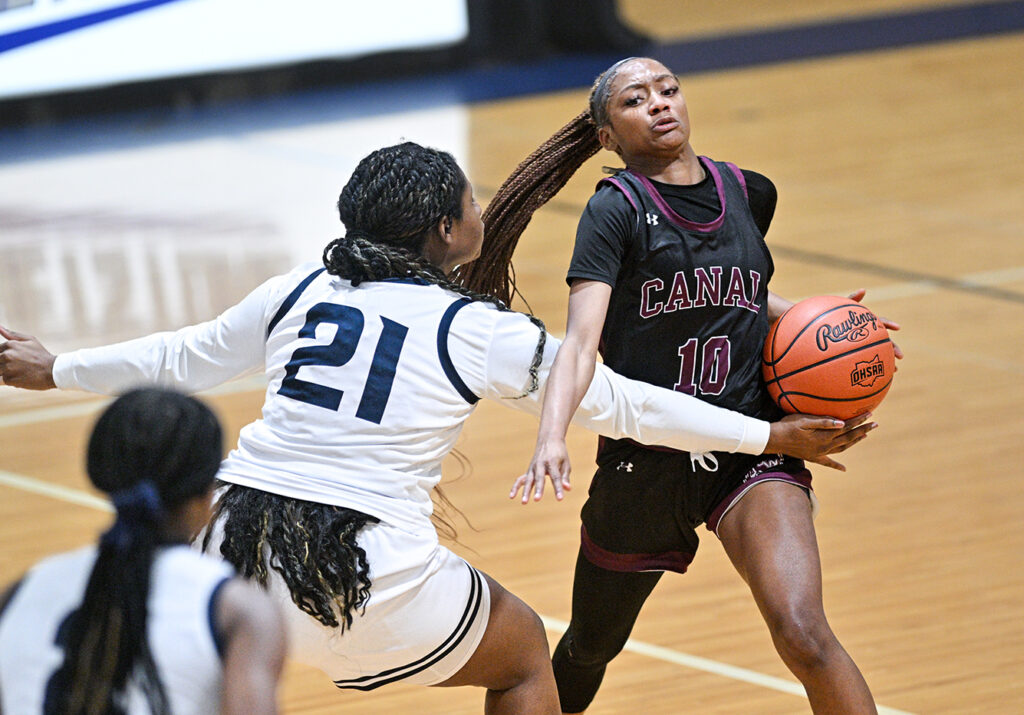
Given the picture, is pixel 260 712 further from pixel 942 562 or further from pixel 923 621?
pixel 942 562

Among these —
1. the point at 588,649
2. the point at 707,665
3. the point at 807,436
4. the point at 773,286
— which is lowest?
the point at 773,286

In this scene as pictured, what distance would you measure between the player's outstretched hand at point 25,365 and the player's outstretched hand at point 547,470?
1.11 m

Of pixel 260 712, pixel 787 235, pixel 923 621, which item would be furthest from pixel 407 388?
Result: pixel 787 235

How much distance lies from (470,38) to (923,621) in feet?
37.2

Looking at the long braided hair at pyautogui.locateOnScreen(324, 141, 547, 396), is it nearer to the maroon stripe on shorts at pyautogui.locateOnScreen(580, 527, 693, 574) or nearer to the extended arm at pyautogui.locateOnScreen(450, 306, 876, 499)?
the extended arm at pyautogui.locateOnScreen(450, 306, 876, 499)

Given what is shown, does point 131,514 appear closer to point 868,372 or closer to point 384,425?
point 384,425

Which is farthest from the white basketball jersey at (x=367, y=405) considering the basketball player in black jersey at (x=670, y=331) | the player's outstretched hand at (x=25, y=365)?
the player's outstretched hand at (x=25, y=365)

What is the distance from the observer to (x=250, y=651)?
2109 millimetres

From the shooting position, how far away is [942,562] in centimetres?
502

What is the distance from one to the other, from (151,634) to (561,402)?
43.2 inches

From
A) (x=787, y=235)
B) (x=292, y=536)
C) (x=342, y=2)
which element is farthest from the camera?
(x=342, y=2)

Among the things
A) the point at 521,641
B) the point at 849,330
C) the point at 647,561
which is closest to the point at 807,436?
the point at 849,330

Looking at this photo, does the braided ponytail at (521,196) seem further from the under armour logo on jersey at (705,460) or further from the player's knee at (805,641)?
the player's knee at (805,641)

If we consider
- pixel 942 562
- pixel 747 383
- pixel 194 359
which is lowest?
pixel 942 562
